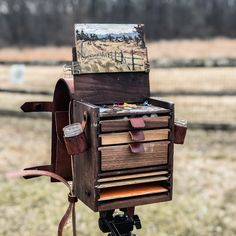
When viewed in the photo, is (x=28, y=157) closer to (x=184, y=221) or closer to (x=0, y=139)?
(x=0, y=139)

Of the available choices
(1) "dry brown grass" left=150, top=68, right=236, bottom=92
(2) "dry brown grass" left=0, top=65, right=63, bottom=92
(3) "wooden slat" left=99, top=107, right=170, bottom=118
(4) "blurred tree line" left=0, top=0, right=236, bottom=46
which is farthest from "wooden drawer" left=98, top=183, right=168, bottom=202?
(4) "blurred tree line" left=0, top=0, right=236, bottom=46

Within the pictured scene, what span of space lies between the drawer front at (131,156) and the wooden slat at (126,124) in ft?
0.19

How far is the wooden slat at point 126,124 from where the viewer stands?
1573 millimetres

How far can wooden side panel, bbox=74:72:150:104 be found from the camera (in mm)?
1685

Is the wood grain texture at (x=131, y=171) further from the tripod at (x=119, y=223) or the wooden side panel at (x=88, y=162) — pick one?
the tripod at (x=119, y=223)

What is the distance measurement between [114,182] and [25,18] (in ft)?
76.7

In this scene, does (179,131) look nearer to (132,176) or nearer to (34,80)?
(132,176)

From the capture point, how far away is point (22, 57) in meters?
16.5

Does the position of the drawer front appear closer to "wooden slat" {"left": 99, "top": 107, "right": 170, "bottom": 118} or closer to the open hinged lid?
"wooden slat" {"left": 99, "top": 107, "right": 170, "bottom": 118}

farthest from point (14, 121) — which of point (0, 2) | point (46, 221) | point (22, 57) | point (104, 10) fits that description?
point (104, 10)

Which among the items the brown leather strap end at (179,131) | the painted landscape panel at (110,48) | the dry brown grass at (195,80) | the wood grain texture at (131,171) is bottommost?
the dry brown grass at (195,80)

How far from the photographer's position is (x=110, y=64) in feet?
5.65

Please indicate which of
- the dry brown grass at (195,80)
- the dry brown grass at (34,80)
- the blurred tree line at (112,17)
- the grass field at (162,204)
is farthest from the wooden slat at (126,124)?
the blurred tree line at (112,17)

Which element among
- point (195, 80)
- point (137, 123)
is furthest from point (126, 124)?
point (195, 80)
